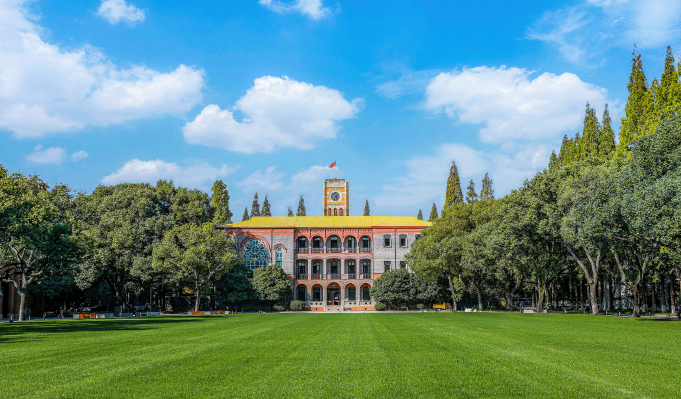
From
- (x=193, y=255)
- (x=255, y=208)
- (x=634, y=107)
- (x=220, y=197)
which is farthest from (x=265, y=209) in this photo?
(x=634, y=107)

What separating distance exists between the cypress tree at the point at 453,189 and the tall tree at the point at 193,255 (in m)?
33.7

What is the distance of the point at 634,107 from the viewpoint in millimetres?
37125

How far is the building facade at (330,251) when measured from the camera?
221 feet

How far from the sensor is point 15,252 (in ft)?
111

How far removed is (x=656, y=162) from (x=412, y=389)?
2211cm

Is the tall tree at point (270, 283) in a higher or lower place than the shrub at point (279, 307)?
higher

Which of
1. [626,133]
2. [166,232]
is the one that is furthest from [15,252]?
[626,133]

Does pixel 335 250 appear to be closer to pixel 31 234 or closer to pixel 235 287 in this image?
pixel 235 287

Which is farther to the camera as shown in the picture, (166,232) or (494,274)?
(166,232)

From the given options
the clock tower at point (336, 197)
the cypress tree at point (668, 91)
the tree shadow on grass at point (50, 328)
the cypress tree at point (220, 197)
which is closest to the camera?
the tree shadow on grass at point (50, 328)

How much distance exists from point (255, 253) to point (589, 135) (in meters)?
41.0

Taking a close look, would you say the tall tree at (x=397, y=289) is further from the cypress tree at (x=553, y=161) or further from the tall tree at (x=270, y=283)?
the cypress tree at (x=553, y=161)

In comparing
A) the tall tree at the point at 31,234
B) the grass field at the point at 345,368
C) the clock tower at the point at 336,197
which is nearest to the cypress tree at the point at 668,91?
the grass field at the point at 345,368

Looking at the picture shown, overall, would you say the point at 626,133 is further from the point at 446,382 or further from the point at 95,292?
the point at 95,292
